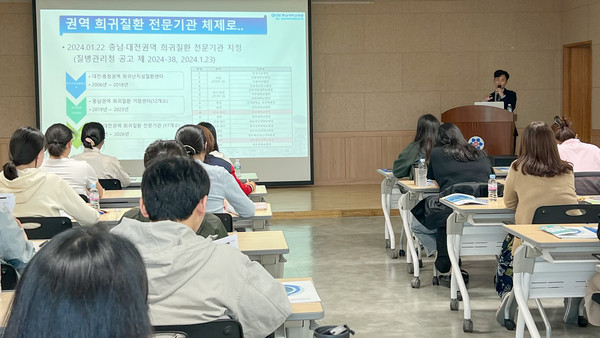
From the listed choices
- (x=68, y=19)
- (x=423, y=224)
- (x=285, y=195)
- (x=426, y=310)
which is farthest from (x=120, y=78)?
(x=426, y=310)

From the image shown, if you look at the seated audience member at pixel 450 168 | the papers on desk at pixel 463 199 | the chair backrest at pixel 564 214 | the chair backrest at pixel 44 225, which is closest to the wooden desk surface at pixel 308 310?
the chair backrest at pixel 44 225

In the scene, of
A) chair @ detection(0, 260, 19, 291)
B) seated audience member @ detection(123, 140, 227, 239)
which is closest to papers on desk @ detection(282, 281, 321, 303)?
seated audience member @ detection(123, 140, 227, 239)

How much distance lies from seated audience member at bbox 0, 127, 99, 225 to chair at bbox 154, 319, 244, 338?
7.76 feet

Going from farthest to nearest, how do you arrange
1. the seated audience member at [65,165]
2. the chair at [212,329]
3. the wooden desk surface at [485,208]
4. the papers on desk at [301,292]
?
the seated audience member at [65,165], the wooden desk surface at [485,208], the papers on desk at [301,292], the chair at [212,329]

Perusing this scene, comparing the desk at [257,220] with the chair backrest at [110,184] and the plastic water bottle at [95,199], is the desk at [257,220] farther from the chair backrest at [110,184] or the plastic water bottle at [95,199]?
the chair backrest at [110,184]

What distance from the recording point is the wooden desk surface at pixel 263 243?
132 inches

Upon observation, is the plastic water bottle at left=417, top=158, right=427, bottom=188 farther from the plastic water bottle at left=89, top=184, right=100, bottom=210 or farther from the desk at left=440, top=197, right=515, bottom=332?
the plastic water bottle at left=89, top=184, right=100, bottom=210

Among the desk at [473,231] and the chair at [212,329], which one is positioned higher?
the chair at [212,329]

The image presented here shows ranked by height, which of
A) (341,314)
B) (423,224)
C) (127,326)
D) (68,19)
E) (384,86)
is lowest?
(341,314)

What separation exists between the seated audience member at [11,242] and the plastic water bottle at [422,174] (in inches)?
131

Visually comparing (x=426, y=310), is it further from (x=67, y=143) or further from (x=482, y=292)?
(x=67, y=143)

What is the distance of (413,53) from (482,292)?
6.74m

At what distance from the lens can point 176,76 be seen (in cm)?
1061

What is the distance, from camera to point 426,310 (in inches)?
193
